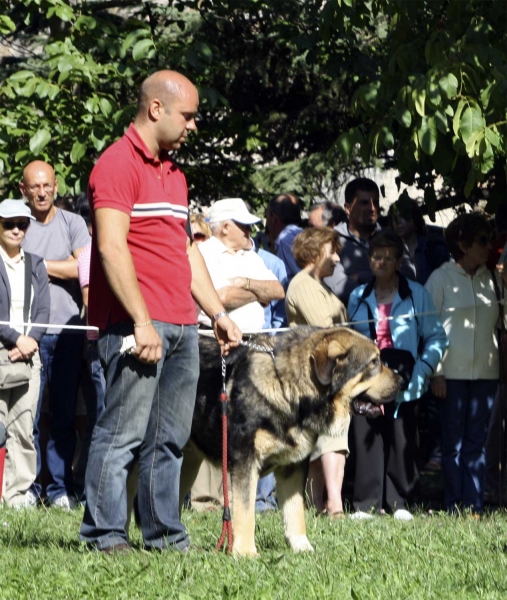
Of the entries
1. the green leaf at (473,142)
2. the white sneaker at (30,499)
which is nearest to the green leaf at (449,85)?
the green leaf at (473,142)

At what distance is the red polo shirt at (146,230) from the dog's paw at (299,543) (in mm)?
1364

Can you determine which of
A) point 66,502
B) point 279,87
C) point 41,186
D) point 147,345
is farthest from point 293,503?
point 279,87

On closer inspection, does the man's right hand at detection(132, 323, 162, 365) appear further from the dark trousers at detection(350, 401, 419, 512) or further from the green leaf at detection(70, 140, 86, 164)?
the green leaf at detection(70, 140, 86, 164)

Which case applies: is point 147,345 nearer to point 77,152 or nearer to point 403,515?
point 403,515

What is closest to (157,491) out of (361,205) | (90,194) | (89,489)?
(89,489)

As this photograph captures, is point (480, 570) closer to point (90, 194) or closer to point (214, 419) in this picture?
point (214, 419)

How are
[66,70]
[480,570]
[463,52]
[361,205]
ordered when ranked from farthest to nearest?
[66,70] → [361,205] → [463,52] → [480,570]

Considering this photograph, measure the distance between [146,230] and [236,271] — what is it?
8.77 ft

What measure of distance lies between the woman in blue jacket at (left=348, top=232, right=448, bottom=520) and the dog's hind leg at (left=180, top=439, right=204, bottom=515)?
2.24m

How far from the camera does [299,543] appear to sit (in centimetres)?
597

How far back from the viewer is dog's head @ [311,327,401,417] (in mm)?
5871

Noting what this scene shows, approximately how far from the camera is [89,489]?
5.36 meters

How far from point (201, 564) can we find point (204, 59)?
236 inches

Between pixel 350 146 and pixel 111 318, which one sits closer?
pixel 111 318
